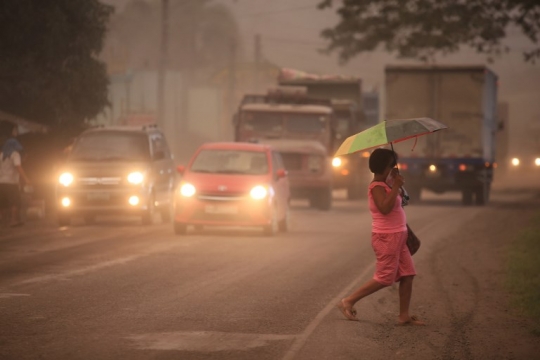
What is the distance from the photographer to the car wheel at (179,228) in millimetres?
22672

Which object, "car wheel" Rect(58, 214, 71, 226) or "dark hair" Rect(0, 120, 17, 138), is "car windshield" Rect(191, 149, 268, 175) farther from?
Result: "dark hair" Rect(0, 120, 17, 138)

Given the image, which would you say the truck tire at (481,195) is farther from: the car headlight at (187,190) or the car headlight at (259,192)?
the car headlight at (187,190)

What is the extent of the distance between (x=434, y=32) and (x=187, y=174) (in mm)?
23554

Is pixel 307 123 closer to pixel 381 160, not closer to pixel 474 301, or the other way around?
pixel 474 301

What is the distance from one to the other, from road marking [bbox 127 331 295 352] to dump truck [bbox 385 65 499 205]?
27.0m

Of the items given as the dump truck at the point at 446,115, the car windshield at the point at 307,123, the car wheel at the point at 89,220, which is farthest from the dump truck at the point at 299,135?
the car wheel at the point at 89,220

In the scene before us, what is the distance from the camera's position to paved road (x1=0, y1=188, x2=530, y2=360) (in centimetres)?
1009

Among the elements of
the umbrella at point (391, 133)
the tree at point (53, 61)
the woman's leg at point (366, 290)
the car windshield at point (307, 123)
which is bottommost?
the woman's leg at point (366, 290)

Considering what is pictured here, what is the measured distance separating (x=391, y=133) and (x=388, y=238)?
99 cm

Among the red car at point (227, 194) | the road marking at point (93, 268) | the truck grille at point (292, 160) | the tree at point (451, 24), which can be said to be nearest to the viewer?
the road marking at point (93, 268)

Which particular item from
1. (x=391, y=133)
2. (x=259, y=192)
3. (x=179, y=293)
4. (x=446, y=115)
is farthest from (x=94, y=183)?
(x=446, y=115)

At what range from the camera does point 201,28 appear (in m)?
152

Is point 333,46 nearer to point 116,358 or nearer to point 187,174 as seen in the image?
point 187,174

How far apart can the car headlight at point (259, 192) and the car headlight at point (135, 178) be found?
3.35 meters
